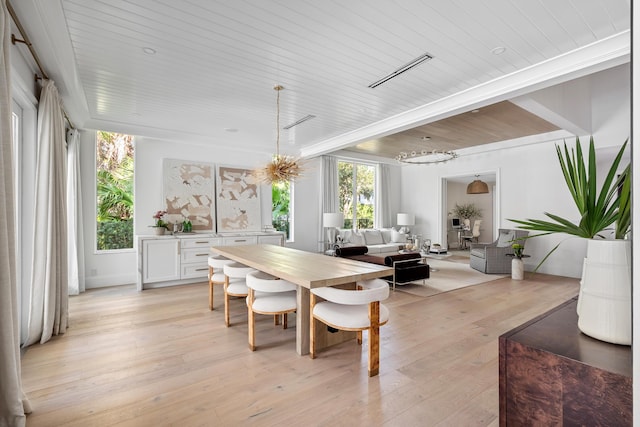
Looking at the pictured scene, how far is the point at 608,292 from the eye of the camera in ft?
3.81

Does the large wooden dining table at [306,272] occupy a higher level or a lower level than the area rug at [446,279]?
higher

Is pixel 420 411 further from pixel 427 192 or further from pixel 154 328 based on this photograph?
pixel 427 192

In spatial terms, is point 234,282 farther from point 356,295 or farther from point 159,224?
point 159,224

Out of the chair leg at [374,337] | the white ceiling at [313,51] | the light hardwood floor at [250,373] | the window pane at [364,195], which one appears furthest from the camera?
the window pane at [364,195]

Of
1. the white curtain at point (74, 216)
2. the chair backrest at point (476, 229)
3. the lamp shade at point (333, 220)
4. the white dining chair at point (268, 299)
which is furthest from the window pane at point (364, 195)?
the white curtain at point (74, 216)

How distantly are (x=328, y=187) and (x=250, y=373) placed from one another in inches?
221

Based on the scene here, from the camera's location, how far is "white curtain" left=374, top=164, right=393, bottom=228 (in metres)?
8.98

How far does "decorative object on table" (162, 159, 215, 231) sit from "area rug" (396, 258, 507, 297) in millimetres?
3771

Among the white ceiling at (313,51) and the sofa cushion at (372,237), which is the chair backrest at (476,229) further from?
the white ceiling at (313,51)

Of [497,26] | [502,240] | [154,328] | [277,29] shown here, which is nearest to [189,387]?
[154,328]

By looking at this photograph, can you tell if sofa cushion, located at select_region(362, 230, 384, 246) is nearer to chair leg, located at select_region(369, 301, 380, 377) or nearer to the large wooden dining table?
the large wooden dining table

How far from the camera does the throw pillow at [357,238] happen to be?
7.39 meters

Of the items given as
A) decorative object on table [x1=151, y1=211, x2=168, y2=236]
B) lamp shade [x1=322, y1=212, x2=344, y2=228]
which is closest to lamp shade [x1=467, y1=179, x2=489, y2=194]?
lamp shade [x1=322, y1=212, x2=344, y2=228]

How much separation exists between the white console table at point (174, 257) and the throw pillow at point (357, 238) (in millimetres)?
2719
